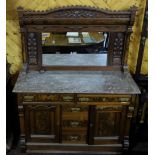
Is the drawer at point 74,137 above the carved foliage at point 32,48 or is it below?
below

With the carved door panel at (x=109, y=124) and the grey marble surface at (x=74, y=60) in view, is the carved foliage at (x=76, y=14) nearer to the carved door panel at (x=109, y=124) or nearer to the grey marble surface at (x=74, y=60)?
the grey marble surface at (x=74, y=60)

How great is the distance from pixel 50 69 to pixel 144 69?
3.61 ft

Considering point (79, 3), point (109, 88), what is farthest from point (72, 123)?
point (79, 3)

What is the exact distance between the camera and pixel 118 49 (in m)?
2.81

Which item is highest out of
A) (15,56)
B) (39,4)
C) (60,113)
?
(39,4)

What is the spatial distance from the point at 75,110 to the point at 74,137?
0.36 m

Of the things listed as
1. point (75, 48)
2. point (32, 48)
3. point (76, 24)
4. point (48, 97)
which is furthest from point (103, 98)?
point (32, 48)

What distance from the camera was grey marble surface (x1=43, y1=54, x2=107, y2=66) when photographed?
289 cm

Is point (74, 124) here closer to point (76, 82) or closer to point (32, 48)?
point (76, 82)

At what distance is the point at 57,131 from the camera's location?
9.18 ft

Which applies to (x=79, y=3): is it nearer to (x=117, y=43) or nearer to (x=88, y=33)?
(x=88, y=33)

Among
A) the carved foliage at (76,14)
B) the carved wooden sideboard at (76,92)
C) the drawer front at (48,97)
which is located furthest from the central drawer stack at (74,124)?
the carved foliage at (76,14)

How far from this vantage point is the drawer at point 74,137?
2.82 metres

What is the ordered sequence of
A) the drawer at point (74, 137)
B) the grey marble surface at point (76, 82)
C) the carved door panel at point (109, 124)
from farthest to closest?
the drawer at point (74, 137) → the carved door panel at point (109, 124) → the grey marble surface at point (76, 82)
